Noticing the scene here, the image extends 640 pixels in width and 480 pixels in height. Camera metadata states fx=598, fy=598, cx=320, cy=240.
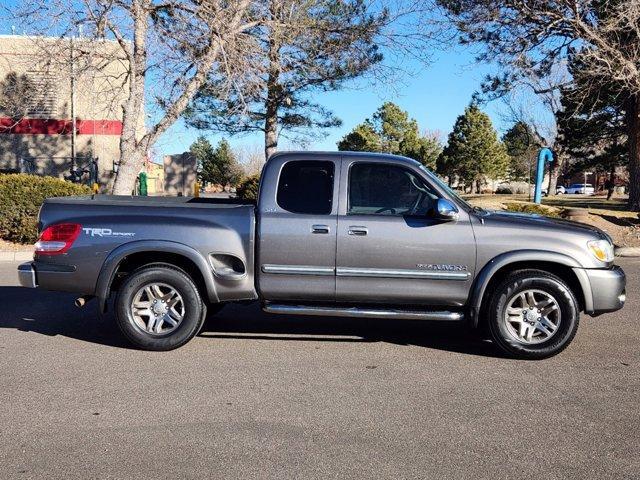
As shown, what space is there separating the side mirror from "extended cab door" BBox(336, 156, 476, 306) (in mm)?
76

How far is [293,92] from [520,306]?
16.7 metres

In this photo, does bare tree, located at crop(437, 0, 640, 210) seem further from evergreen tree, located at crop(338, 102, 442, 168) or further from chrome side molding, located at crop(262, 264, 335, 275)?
evergreen tree, located at crop(338, 102, 442, 168)

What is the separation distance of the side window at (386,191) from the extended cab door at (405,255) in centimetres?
1

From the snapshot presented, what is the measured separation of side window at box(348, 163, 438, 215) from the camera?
Answer: 19.0 feet

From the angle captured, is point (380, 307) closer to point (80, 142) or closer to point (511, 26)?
point (511, 26)

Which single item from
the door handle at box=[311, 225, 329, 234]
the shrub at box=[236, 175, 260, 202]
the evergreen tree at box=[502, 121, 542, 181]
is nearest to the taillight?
the door handle at box=[311, 225, 329, 234]

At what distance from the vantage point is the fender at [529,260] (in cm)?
550

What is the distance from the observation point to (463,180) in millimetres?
50812

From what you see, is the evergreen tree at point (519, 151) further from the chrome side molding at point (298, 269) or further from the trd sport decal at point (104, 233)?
the trd sport decal at point (104, 233)

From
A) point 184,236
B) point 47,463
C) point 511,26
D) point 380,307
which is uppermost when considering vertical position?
point 511,26

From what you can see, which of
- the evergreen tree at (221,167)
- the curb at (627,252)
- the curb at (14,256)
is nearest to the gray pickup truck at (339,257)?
the curb at (14,256)

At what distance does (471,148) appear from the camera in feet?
156

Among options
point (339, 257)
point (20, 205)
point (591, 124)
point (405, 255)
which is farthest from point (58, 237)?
point (591, 124)

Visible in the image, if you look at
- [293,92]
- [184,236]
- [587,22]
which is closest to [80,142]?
[293,92]
